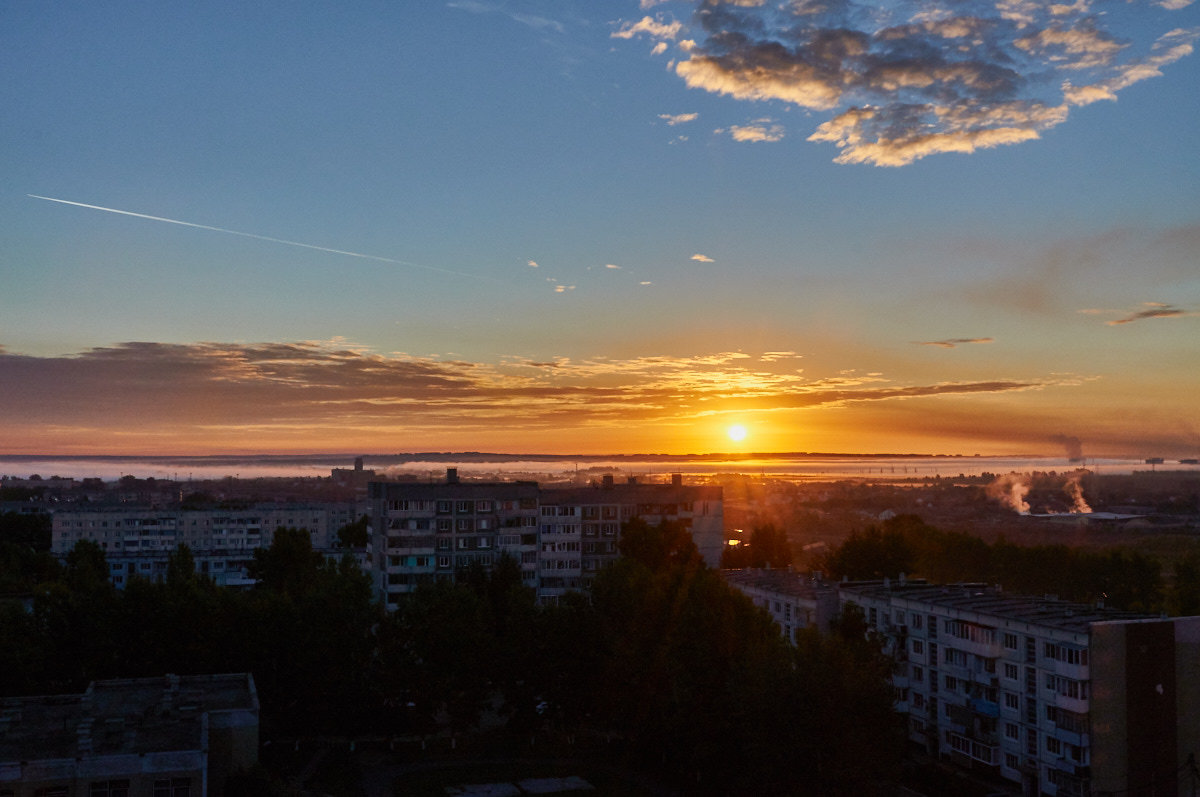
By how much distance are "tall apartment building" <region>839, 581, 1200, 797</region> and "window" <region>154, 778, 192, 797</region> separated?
3233 cm

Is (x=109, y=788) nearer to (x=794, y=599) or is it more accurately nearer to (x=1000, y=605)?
(x=794, y=599)

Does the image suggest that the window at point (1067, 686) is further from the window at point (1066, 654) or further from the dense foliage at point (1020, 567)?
the dense foliage at point (1020, 567)

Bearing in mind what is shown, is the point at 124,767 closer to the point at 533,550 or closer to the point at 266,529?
the point at 533,550

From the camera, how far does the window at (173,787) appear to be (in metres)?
28.1

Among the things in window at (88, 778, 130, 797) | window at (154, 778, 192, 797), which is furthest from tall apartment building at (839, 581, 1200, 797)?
window at (88, 778, 130, 797)

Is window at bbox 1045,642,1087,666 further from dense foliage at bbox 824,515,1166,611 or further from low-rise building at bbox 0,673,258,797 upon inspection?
low-rise building at bbox 0,673,258,797

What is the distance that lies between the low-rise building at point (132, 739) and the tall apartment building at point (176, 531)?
2552 inches

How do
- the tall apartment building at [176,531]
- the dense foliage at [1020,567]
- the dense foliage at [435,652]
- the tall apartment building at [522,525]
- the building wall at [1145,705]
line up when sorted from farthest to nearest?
the tall apartment building at [176,531] < the dense foliage at [1020,567] < the tall apartment building at [522,525] < the dense foliage at [435,652] < the building wall at [1145,705]

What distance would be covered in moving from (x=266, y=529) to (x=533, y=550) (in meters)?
65.3

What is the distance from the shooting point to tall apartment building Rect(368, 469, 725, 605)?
64.3 m

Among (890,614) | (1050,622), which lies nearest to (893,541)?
(890,614)

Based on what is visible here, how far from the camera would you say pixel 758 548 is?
268 feet

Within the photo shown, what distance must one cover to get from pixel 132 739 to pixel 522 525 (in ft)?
136

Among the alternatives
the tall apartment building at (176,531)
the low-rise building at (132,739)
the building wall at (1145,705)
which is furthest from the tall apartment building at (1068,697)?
the tall apartment building at (176,531)
